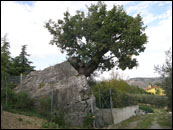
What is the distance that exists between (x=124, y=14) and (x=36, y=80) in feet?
31.7

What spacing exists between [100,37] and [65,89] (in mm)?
6325

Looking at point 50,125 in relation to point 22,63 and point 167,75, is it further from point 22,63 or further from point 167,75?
point 22,63

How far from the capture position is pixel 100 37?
1691 centimetres

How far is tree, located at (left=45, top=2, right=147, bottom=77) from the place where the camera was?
54.7 feet

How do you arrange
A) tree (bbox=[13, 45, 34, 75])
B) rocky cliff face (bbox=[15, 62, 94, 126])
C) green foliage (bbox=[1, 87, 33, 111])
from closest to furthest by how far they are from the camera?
green foliage (bbox=[1, 87, 33, 111])
rocky cliff face (bbox=[15, 62, 94, 126])
tree (bbox=[13, 45, 34, 75])

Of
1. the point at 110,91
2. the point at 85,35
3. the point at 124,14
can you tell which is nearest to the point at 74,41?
the point at 85,35

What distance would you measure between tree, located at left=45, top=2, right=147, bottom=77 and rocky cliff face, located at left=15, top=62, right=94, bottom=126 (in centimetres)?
274

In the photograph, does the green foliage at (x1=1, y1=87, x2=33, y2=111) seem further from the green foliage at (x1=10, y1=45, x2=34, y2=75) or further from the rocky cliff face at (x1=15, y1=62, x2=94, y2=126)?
the green foliage at (x1=10, y1=45, x2=34, y2=75)

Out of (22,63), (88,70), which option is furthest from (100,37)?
(22,63)

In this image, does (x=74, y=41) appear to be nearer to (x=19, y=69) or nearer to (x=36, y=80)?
(x=36, y=80)

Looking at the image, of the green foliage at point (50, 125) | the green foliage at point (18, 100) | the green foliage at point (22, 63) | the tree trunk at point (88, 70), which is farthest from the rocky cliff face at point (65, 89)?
the green foliage at point (22, 63)

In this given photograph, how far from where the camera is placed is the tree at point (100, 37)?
16.7m

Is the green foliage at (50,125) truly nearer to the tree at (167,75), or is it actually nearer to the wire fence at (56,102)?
the wire fence at (56,102)

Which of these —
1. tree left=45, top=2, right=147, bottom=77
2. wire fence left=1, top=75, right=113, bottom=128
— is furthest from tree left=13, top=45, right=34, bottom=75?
wire fence left=1, top=75, right=113, bottom=128
